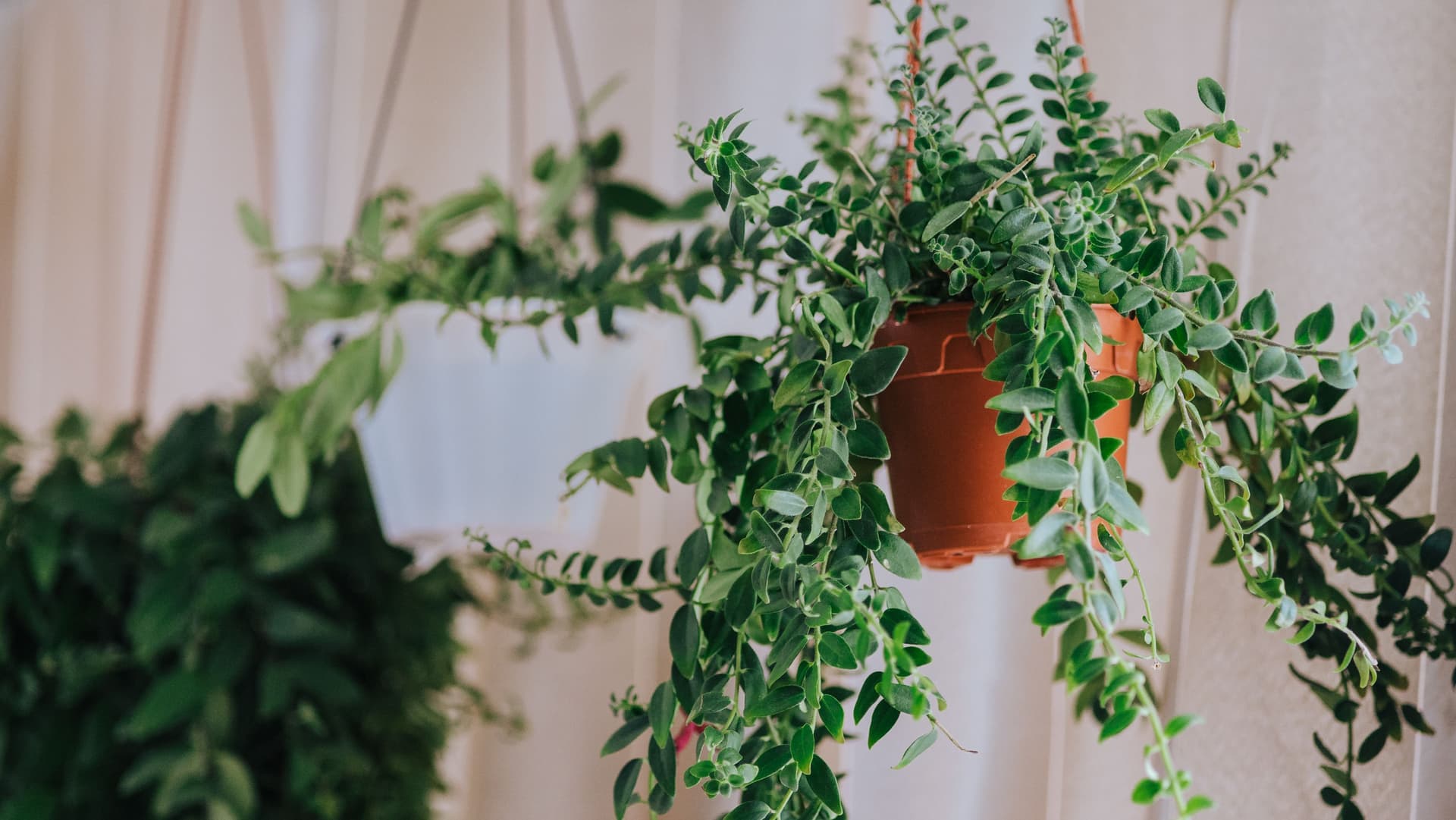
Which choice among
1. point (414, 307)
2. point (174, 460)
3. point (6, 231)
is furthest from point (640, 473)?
point (6, 231)

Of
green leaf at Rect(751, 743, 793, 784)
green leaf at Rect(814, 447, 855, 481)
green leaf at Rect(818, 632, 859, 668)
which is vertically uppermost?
green leaf at Rect(814, 447, 855, 481)

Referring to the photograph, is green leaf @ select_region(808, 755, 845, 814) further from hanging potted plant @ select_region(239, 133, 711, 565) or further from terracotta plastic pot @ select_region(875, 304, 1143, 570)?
hanging potted plant @ select_region(239, 133, 711, 565)

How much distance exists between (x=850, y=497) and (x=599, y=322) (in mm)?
319

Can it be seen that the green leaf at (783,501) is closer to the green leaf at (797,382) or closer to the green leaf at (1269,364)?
the green leaf at (797,382)

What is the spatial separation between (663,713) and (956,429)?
0.68 feet

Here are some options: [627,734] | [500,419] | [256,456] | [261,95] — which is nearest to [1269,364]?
[627,734]

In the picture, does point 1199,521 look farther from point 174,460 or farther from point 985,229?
point 174,460

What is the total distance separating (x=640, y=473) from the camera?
61 centimetres

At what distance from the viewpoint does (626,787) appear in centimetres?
55

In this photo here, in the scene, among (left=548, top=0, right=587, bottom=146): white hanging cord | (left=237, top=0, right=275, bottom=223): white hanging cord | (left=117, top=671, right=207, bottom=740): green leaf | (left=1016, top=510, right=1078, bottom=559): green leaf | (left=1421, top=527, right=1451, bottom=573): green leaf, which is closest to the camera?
(left=1016, top=510, right=1078, bottom=559): green leaf

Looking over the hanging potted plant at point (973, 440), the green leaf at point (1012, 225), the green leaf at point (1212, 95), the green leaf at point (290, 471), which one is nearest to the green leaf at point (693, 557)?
the hanging potted plant at point (973, 440)

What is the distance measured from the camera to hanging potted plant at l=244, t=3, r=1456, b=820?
1.49 ft

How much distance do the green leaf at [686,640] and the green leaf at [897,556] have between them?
109mm

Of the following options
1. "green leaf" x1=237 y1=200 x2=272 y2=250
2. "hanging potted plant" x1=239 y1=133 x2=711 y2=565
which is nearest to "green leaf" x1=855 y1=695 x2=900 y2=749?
"hanging potted plant" x1=239 y1=133 x2=711 y2=565
